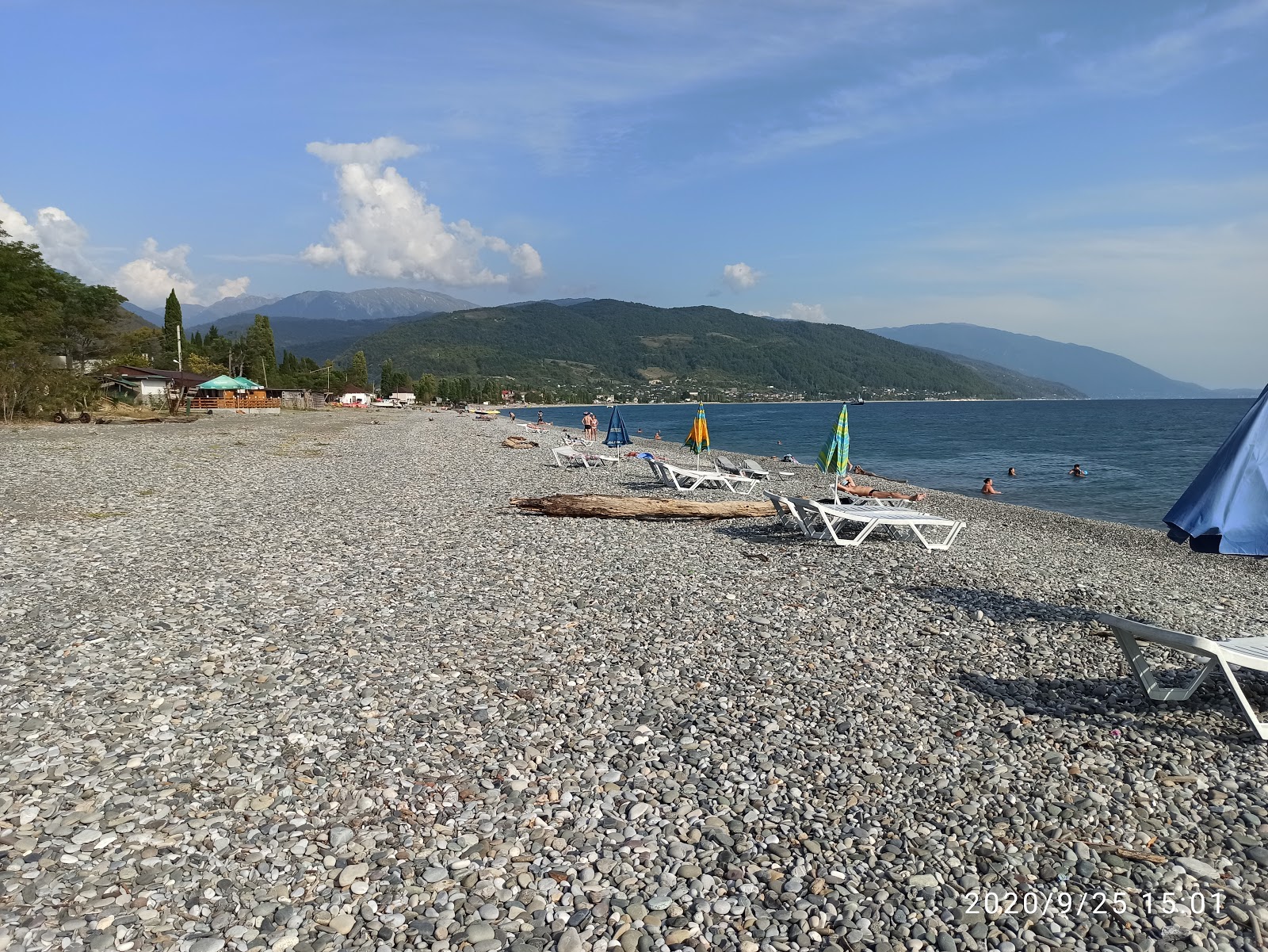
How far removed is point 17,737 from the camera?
4758 mm

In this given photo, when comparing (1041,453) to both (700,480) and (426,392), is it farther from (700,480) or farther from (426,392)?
(426,392)

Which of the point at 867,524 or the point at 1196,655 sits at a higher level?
the point at 1196,655

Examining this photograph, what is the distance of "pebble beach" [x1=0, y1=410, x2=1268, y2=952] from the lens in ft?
11.0

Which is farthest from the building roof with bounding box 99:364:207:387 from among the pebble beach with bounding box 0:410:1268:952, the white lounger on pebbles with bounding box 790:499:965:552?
the white lounger on pebbles with bounding box 790:499:965:552

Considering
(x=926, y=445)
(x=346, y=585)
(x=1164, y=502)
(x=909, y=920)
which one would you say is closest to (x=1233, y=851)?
(x=909, y=920)

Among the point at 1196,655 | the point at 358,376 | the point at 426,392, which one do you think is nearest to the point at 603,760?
the point at 1196,655

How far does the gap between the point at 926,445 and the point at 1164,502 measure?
32668mm

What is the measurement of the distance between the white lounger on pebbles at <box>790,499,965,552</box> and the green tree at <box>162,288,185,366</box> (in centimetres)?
8300

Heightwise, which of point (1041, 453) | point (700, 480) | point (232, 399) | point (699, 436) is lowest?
point (1041, 453)

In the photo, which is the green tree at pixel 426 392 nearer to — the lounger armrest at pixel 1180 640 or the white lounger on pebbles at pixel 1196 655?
the white lounger on pebbles at pixel 1196 655

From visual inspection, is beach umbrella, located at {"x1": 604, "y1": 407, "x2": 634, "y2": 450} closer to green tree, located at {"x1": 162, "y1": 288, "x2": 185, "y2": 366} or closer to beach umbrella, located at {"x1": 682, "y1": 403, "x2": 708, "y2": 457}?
beach umbrella, located at {"x1": 682, "y1": 403, "x2": 708, "y2": 457}

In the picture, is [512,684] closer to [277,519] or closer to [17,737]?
[17,737]

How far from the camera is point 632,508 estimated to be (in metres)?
13.6

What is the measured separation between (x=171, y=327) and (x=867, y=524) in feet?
285
